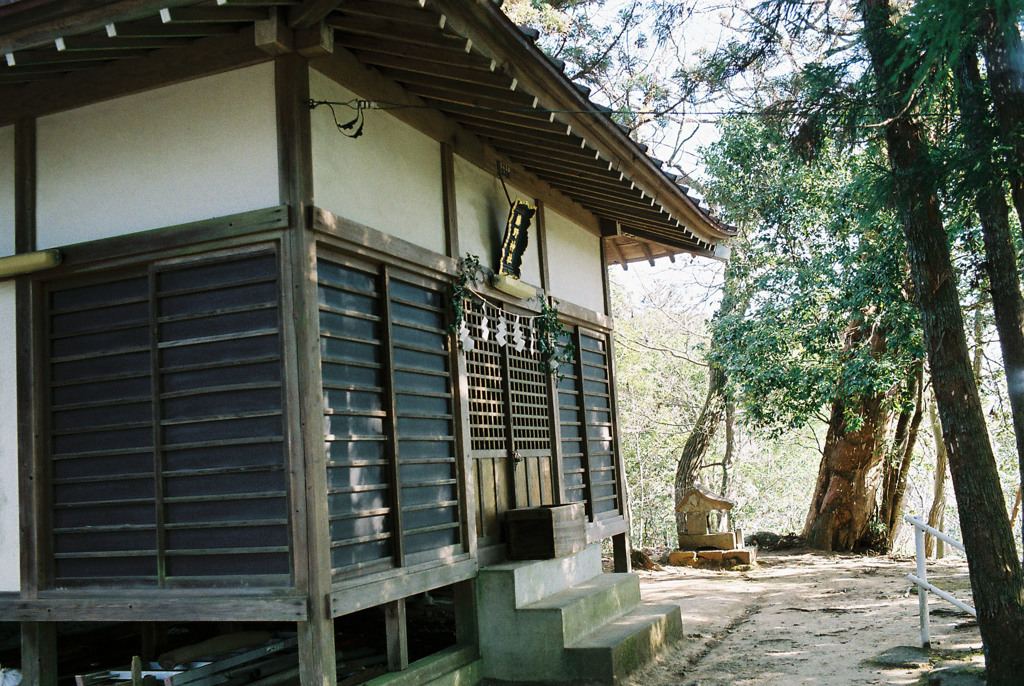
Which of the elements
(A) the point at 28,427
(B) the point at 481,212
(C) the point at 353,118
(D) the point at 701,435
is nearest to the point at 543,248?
(B) the point at 481,212

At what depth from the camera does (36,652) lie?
17.3ft

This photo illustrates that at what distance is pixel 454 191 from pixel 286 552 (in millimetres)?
3005

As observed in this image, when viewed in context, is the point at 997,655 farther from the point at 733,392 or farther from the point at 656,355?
the point at 656,355

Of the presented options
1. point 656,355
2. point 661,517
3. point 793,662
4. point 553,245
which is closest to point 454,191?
point 553,245

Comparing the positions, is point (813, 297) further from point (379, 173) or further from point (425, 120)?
point (379, 173)

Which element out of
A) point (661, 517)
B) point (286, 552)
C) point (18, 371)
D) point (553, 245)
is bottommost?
point (661, 517)

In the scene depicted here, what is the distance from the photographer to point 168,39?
15.8 feet

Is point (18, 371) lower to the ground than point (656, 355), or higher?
lower

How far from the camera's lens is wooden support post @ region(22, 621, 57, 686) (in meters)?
5.26

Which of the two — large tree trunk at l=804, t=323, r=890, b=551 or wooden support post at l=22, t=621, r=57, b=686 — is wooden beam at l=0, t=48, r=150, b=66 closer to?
wooden support post at l=22, t=621, r=57, b=686

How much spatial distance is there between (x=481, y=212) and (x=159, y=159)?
2597 millimetres

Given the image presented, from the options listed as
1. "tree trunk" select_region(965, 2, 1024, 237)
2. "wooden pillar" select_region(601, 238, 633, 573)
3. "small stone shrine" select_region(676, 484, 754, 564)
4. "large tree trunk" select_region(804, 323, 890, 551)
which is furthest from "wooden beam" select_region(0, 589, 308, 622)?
"large tree trunk" select_region(804, 323, 890, 551)

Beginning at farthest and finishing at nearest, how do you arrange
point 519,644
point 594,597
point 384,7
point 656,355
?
1. point 656,355
2. point 594,597
3. point 519,644
4. point 384,7

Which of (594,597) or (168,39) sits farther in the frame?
(594,597)
